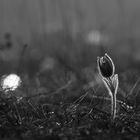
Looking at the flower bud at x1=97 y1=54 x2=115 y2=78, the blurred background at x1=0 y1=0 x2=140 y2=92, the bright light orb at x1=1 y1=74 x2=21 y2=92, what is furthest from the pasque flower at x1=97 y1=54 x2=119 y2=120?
the blurred background at x1=0 y1=0 x2=140 y2=92

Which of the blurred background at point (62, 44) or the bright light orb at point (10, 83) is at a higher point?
the bright light orb at point (10, 83)

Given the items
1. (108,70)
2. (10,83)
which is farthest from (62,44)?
(108,70)

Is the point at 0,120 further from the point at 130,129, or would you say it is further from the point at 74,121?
the point at 130,129

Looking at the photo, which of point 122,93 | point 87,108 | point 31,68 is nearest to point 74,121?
point 87,108

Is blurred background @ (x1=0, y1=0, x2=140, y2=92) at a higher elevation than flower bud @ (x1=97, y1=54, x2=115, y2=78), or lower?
lower

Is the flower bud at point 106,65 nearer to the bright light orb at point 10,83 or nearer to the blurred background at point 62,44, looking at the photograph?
the bright light orb at point 10,83

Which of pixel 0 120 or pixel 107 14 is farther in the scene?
pixel 107 14

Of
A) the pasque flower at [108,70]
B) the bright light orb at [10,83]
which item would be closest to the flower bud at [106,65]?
the pasque flower at [108,70]

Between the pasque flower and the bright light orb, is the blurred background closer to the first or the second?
the bright light orb

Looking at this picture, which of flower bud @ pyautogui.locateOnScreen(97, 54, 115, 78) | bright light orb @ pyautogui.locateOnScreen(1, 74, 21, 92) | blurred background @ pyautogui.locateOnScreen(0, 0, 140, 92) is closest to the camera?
flower bud @ pyautogui.locateOnScreen(97, 54, 115, 78)
